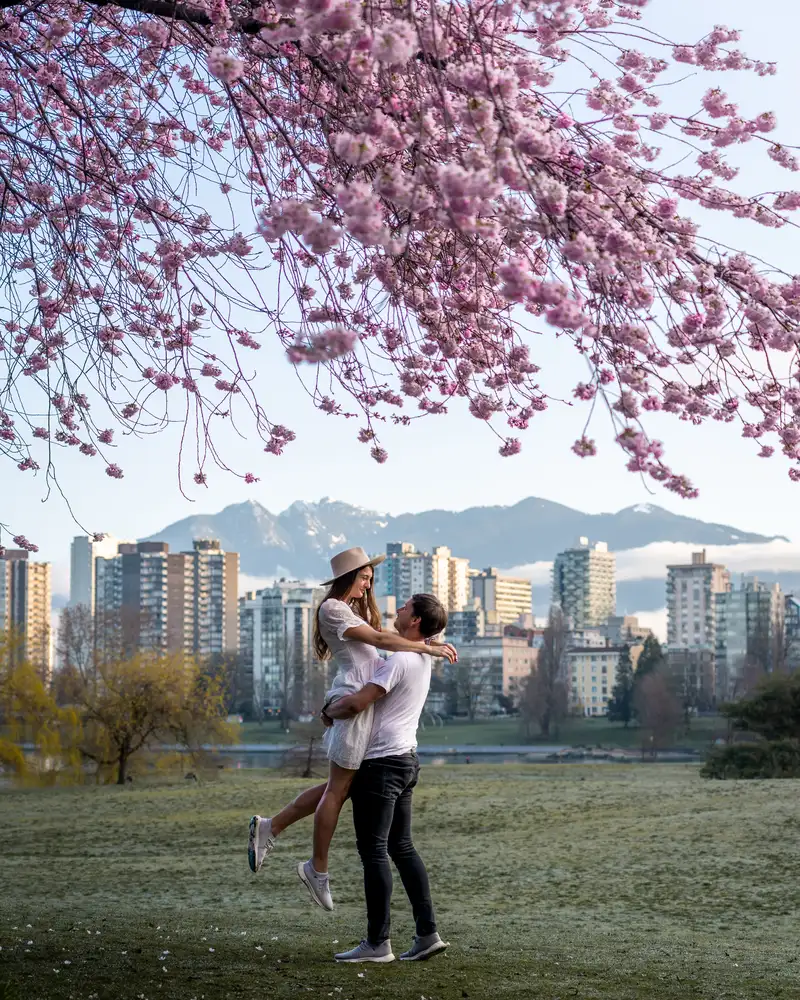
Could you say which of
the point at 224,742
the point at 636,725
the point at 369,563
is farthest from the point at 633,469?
the point at 636,725

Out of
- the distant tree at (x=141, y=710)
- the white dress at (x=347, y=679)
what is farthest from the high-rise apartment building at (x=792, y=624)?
the white dress at (x=347, y=679)

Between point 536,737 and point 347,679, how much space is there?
246ft

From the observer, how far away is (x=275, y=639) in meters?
132

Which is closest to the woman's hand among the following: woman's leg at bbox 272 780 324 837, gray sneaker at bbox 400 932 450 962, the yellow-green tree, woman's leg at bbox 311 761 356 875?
woman's leg at bbox 311 761 356 875

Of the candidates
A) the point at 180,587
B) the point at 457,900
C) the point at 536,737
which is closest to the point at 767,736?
the point at 457,900

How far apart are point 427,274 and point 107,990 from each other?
3187 mm

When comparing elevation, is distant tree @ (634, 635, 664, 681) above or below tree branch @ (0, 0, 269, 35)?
below

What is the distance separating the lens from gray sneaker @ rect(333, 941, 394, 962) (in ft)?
16.8

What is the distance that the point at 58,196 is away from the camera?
22.2ft

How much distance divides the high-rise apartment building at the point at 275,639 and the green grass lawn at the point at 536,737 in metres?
12.0

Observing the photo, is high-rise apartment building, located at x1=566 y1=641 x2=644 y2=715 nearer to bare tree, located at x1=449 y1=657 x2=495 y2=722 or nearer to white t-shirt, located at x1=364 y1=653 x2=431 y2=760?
bare tree, located at x1=449 y1=657 x2=495 y2=722

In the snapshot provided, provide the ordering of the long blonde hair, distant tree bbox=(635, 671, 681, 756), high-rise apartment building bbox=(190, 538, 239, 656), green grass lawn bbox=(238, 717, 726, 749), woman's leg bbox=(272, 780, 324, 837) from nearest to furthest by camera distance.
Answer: the long blonde hair
woman's leg bbox=(272, 780, 324, 837)
distant tree bbox=(635, 671, 681, 756)
green grass lawn bbox=(238, 717, 726, 749)
high-rise apartment building bbox=(190, 538, 239, 656)

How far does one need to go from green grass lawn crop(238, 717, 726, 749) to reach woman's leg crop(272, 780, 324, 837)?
207ft

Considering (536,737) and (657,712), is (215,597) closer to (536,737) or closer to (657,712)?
(536,737)
